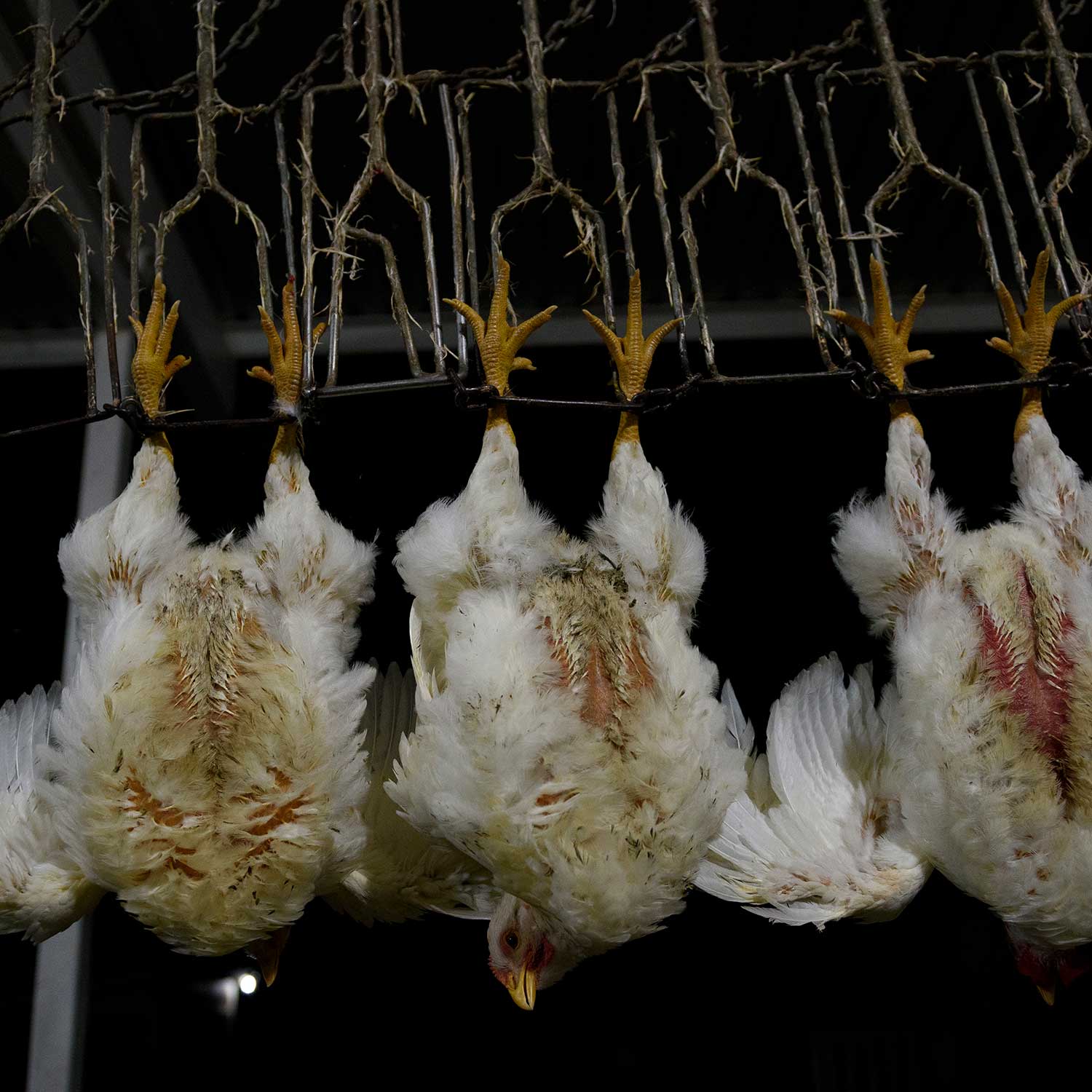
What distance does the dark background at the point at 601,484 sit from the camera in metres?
1.72

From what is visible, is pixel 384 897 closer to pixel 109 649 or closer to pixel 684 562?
pixel 109 649

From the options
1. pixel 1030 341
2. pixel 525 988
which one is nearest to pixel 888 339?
pixel 1030 341

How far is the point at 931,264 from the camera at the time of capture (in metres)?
2.14

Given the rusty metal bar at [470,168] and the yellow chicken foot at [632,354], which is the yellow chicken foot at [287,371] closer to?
the rusty metal bar at [470,168]

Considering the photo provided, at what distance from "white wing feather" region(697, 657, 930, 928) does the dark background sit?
1.12 feet

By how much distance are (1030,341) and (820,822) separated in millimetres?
806

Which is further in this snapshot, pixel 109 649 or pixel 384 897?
pixel 384 897

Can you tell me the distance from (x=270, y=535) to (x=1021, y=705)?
1.07 metres

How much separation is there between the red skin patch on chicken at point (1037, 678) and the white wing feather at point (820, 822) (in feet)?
0.65

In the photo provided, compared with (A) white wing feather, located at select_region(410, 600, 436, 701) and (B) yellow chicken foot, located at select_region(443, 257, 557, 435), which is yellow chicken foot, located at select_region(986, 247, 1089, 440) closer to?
(B) yellow chicken foot, located at select_region(443, 257, 557, 435)

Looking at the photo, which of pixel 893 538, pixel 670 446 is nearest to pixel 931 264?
pixel 670 446

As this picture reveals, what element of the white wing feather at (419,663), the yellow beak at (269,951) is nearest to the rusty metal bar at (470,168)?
the white wing feather at (419,663)

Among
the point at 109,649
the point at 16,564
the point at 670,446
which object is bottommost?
the point at 109,649

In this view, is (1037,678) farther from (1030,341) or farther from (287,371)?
(287,371)
